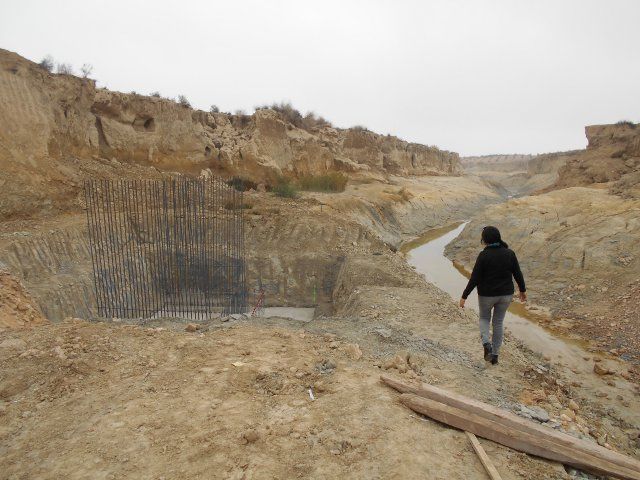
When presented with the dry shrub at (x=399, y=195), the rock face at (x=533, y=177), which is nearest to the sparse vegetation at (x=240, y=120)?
the dry shrub at (x=399, y=195)

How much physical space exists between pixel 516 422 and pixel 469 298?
33.1ft

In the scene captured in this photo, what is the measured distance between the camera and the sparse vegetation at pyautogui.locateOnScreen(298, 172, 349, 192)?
2299 cm

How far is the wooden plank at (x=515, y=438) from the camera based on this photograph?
117 inches

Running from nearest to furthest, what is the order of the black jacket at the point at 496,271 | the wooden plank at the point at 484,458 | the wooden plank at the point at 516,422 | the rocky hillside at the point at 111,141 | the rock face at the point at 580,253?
1. the wooden plank at the point at 484,458
2. the wooden plank at the point at 516,422
3. the black jacket at the point at 496,271
4. the rock face at the point at 580,253
5. the rocky hillside at the point at 111,141

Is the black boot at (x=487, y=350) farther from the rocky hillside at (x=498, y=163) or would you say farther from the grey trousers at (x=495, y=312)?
the rocky hillside at (x=498, y=163)

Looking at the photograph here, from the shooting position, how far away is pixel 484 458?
2951mm

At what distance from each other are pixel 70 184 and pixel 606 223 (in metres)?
18.7

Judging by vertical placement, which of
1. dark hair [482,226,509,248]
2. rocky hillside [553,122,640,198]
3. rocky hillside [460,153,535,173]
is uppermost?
rocky hillside [460,153,535,173]

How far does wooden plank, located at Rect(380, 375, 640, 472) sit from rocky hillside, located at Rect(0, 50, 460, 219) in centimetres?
1139

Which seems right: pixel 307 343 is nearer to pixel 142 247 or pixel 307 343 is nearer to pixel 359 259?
pixel 359 259

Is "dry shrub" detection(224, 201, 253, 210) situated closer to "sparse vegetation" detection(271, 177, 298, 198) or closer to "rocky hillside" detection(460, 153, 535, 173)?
"sparse vegetation" detection(271, 177, 298, 198)

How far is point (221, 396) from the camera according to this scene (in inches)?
149

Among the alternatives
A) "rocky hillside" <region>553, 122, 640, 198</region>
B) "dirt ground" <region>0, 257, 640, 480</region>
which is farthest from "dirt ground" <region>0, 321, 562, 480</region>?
"rocky hillside" <region>553, 122, 640, 198</region>

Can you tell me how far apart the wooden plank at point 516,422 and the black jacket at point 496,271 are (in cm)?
151
